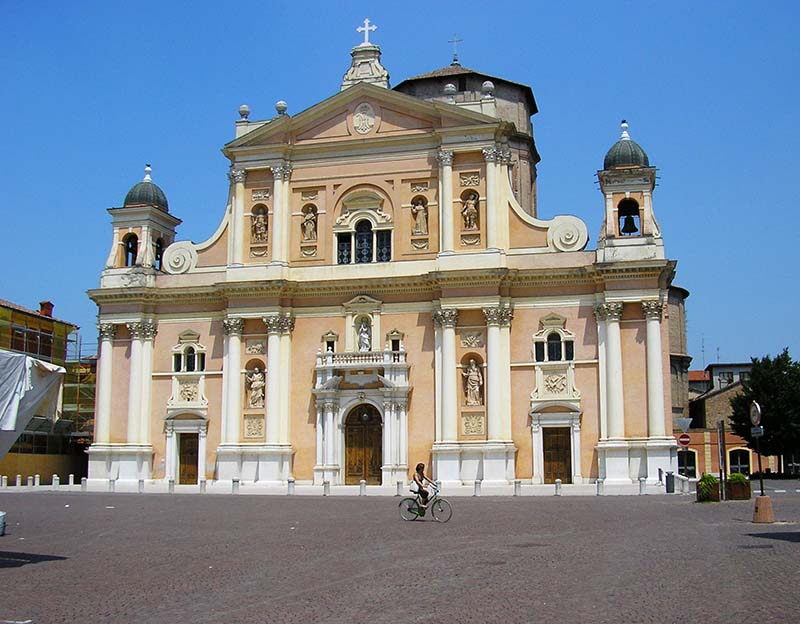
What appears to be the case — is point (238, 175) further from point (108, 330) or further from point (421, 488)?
point (421, 488)

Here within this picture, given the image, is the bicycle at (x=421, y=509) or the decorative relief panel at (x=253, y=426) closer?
the bicycle at (x=421, y=509)

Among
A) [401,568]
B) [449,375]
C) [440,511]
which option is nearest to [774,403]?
[449,375]

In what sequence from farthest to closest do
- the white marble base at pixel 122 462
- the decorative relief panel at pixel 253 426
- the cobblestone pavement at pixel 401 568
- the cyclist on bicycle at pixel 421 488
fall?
the white marble base at pixel 122 462, the decorative relief panel at pixel 253 426, the cyclist on bicycle at pixel 421 488, the cobblestone pavement at pixel 401 568

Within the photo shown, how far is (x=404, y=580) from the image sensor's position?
1401 centimetres

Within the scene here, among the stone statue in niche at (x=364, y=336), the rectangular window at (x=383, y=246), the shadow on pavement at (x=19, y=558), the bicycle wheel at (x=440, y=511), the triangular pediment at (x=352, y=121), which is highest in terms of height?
the triangular pediment at (x=352, y=121)

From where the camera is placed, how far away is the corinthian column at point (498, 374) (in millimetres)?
43750

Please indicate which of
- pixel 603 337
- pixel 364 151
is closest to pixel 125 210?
pixel 364 151

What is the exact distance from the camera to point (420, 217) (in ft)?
154

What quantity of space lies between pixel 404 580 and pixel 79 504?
2143 cm

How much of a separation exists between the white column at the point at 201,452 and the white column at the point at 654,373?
20382 mm

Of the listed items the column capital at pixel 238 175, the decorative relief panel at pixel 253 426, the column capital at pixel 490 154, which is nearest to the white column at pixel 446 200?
the column capital at pixel 490 154

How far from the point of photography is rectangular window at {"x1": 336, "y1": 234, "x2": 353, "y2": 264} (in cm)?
4775

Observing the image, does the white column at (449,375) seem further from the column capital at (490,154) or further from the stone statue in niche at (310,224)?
the stone statue in niche at (310,224)

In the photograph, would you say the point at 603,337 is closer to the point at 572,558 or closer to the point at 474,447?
the point at 474,447
